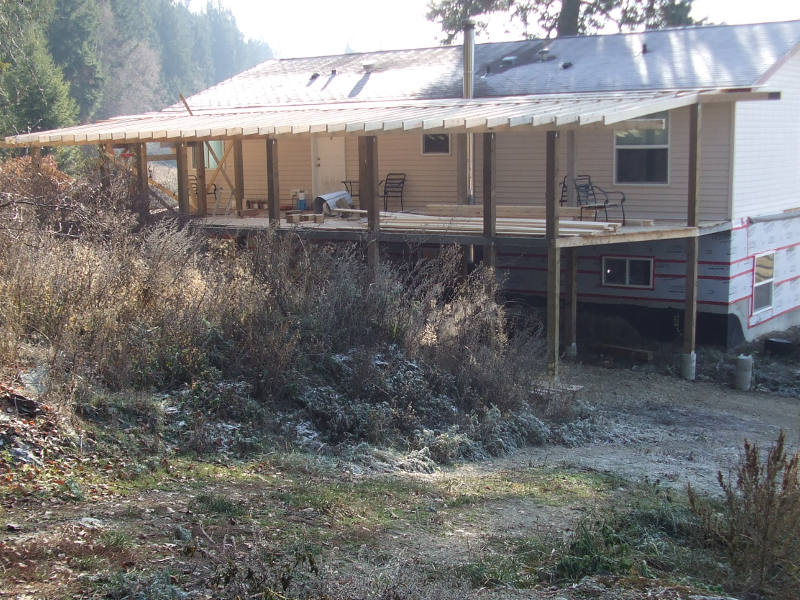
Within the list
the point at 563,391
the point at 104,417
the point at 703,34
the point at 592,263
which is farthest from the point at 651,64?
the point at 104,417

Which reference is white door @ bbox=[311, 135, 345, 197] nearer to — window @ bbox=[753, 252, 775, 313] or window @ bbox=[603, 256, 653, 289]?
window @ bbox=[603, 256, 653, 289]

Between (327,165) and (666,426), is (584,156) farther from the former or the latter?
(666,426)

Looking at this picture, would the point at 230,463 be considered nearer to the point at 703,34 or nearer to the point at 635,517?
the point at 635,517

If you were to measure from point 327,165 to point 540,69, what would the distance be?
5.41 metres

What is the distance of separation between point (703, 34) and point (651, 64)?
208cm

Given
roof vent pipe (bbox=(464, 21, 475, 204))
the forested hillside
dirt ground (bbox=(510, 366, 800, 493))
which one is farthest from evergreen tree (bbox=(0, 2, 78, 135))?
roof vent pipe (bbox=(464, 21, 475, 204))

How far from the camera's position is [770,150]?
17.2 metres

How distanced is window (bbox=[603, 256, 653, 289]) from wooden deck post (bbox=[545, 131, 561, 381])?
5.16 metres

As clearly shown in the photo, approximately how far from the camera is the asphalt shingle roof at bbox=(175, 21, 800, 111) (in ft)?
53.9

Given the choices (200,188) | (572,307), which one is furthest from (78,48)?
(572,307)

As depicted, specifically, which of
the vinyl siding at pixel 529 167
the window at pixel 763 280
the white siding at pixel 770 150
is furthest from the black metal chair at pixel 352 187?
the window at pixel 763 280

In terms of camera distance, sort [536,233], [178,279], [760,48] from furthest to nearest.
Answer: [760,48] → [536,233] → [178,279]

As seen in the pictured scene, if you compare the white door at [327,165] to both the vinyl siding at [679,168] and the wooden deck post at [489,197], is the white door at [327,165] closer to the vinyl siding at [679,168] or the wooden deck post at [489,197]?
the vinyl siding at [679,168]

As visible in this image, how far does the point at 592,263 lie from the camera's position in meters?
17.3
